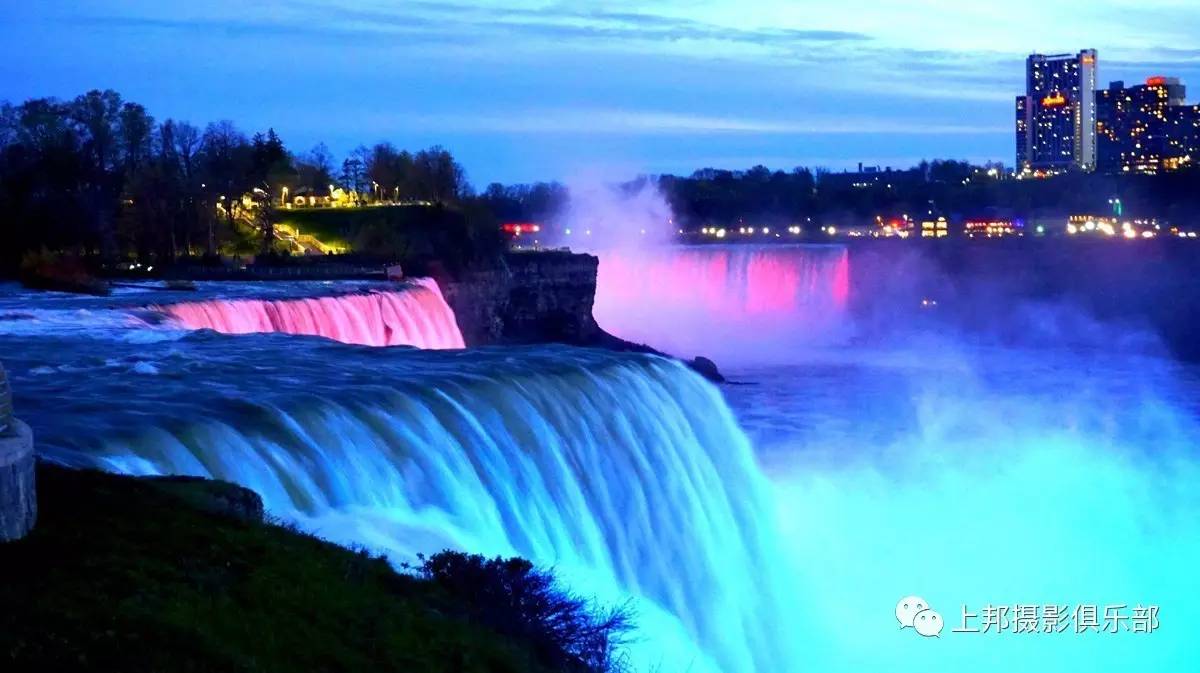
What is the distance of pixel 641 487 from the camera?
1766 centimetres

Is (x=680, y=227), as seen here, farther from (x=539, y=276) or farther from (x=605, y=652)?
(x=605, y=652)

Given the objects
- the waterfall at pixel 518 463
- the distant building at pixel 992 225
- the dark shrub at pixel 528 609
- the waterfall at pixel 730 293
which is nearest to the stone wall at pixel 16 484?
the dark shrub at pixel 528 609

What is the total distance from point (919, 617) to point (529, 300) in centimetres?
3484

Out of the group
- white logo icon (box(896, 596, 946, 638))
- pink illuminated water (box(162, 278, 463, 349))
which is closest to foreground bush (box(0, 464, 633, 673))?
white logo icon (box(896, 596, 946, 638))

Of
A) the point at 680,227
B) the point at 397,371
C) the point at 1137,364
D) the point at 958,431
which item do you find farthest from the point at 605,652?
the point at 680,227

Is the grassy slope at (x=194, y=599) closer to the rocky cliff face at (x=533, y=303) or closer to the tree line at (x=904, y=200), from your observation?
the rocky cliff face at (x=533, y=303)

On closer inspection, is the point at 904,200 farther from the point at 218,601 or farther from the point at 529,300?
the point at 218,601

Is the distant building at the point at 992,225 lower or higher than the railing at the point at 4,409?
lower

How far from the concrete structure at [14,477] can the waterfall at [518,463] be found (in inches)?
132

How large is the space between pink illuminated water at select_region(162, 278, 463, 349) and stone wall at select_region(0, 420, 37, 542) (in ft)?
56.7

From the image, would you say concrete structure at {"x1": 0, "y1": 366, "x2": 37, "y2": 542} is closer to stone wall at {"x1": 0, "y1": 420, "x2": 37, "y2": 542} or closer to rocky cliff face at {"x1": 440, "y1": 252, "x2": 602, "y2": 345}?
stone wall at {"x1": 0, "y1": 420, "x2": 37, "y2": 542}

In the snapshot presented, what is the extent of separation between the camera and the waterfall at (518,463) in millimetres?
13461

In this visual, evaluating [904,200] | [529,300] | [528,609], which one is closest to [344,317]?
[528,609]

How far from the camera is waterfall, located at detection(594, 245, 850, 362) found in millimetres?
80625
